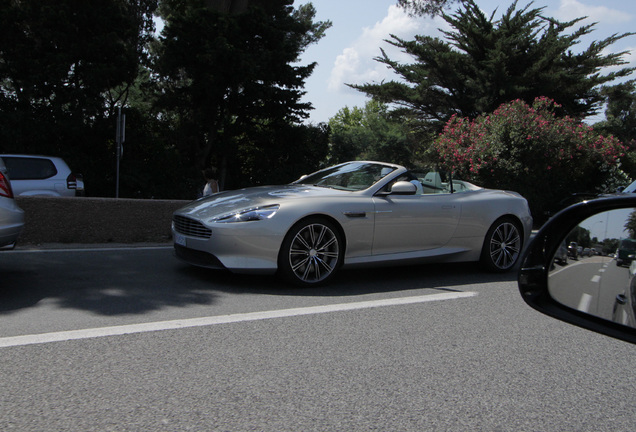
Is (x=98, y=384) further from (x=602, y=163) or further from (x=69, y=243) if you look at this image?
(x=602, y=163)

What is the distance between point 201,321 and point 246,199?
1980mm

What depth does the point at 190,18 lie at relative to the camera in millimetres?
18125

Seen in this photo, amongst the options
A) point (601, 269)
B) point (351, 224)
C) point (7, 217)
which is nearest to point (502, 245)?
point (351, 224)

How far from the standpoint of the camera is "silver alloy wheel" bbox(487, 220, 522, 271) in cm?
734

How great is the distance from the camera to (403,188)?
6418 mm

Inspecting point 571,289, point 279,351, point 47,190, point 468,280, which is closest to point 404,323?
point 279,351

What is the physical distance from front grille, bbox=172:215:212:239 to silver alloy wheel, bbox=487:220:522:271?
11.7 ft

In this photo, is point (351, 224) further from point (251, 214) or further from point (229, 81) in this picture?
point (229, 81)

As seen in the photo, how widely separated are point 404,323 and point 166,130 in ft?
56.0

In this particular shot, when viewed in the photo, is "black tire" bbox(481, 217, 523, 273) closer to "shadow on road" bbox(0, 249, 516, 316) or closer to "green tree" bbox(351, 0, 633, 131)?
"shadow on road" bbox(0, 249, 516, 316)

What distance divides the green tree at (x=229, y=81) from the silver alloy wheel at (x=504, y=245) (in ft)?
41.4

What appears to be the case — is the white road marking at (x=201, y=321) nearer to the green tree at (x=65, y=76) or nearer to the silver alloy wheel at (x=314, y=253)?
the silver alloy wheel at (x=314, y=253)

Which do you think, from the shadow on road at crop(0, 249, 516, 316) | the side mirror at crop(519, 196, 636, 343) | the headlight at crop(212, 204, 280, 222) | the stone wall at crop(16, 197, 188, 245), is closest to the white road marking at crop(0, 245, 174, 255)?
the shadow on road at crop(0, 249, 516, 316)

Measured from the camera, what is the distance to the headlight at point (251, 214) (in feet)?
19.1
